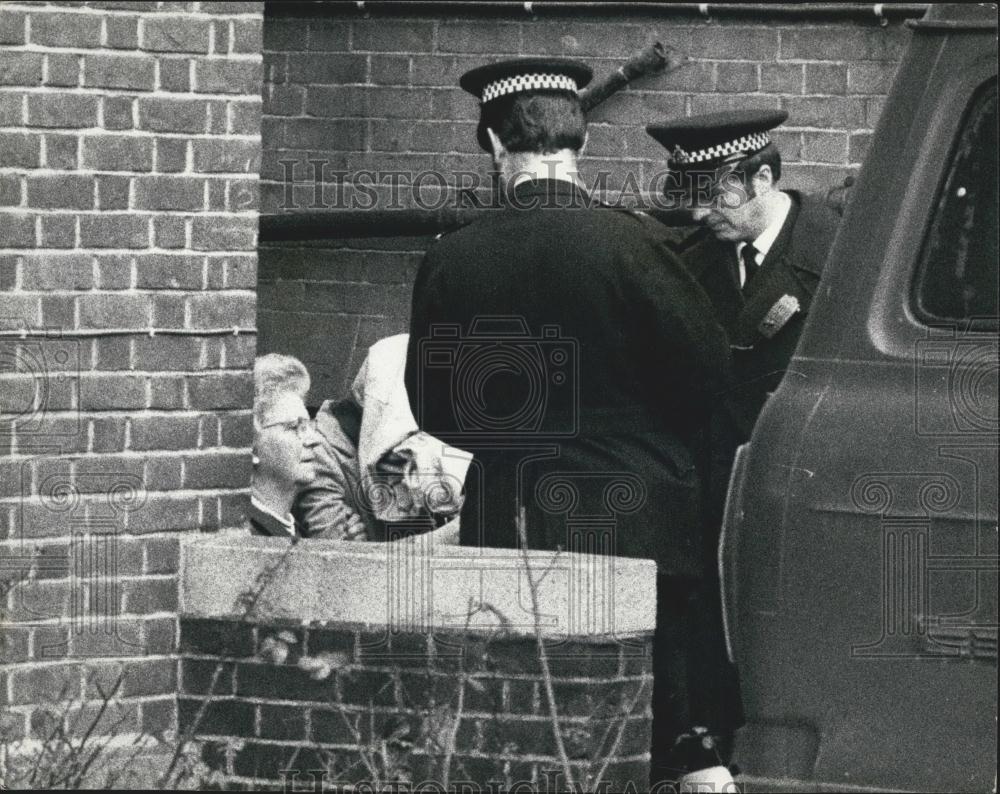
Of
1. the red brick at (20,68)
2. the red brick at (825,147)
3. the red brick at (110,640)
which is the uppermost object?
the red brick at (825,147)

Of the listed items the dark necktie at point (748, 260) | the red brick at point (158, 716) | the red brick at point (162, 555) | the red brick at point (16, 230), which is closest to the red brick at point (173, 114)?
the red brick at point (16, 230)

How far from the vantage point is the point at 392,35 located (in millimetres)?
7137

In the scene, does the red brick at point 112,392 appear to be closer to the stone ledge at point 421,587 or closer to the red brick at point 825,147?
the stone ledge at point 421,587

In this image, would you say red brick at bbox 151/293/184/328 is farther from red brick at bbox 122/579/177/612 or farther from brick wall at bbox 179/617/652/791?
brick wall at bbox 179/617/652/791

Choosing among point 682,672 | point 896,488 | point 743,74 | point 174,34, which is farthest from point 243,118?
point 743,74

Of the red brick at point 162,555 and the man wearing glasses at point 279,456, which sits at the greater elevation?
the man wearing glasses at point 279,456

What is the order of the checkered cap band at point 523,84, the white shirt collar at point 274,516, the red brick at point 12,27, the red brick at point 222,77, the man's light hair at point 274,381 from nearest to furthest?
the red brick at point 12,27 < the red brick at point 222,77 < the checkered cap band at point 523,84 < the white shirt collar at point 274,516 < the man's light hair at point 274,381

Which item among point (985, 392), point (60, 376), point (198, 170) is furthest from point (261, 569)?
point (985, 392)

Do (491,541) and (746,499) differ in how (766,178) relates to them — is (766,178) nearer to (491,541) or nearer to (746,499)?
(491,541)

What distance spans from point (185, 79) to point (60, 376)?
0.76 metres

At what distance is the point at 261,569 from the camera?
4527 millimetres

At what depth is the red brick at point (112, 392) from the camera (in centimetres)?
465

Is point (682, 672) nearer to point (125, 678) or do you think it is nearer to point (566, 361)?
point (566, 361)

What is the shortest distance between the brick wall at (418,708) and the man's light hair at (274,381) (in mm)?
1336
